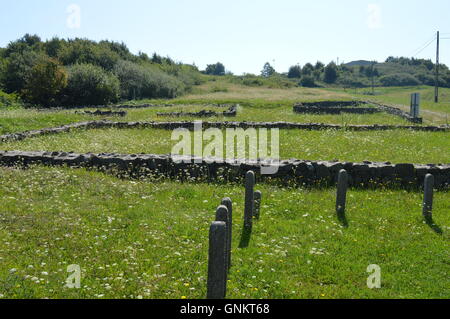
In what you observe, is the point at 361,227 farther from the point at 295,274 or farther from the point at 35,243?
the point at 35,243

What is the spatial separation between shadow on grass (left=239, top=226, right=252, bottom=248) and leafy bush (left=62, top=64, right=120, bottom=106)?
139 ft

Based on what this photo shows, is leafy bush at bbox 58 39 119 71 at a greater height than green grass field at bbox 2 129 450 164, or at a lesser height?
greater

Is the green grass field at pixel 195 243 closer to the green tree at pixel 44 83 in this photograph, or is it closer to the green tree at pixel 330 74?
the green tree at pixel 44 83

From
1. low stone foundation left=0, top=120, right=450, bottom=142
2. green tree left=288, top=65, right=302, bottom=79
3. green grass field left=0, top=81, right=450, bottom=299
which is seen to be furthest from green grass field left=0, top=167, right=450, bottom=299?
green tree left=288, top=65, right=302, bottom=79

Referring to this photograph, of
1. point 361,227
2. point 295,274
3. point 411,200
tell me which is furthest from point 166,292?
point 411,200

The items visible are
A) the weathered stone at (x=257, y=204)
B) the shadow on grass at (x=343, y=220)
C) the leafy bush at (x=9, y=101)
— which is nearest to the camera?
the shadow on grass at (x=343, y=220)

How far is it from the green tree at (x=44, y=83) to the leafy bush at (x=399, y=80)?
119 metres

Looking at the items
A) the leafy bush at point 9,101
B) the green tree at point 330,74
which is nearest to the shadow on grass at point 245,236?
the leafy bush at point 9,101

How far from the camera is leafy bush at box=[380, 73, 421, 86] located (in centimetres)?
13112

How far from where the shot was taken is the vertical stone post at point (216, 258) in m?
4.34

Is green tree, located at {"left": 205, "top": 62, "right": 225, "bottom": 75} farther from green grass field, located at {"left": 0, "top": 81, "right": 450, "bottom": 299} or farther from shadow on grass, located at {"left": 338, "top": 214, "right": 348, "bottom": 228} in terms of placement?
shadow on grass, located at {"left": 338, "top": 214, "right": 348, "bottom": 228}

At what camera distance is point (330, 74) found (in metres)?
128

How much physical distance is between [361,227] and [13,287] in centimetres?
653

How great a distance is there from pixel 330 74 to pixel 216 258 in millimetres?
132403
